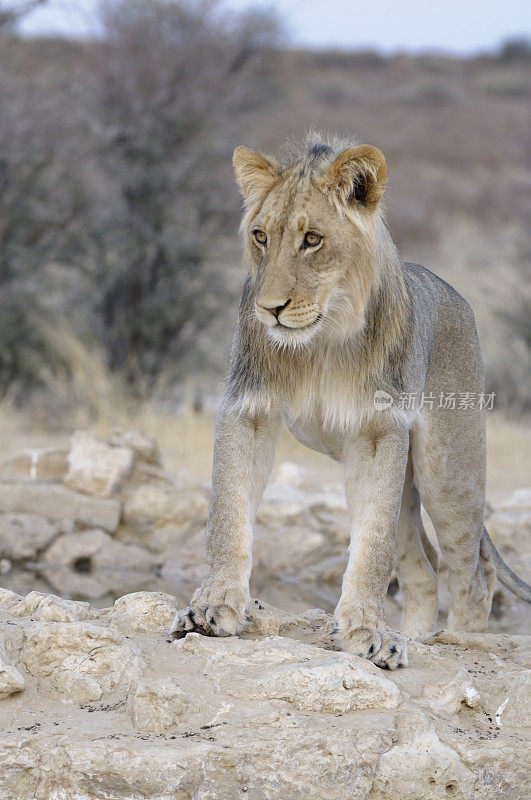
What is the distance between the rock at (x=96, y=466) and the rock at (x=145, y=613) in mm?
2978

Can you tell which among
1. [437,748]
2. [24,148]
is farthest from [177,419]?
[437,748]

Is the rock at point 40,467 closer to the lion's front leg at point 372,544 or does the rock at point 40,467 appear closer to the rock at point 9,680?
the lion's front leg at point 372,544

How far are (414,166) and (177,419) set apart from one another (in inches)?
910

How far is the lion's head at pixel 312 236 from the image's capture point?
3.41 metres

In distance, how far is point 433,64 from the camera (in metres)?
42.3

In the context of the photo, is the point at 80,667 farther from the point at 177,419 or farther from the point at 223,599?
the point at 177,419

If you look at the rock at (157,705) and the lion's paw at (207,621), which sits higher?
the lion's paw at (207,621)

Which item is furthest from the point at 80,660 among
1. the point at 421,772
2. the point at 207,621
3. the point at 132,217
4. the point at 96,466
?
the point at 132,217

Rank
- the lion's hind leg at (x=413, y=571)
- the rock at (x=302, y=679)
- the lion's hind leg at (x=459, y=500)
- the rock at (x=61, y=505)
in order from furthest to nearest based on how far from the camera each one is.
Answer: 1. the rock at (x=61, y=505)
2. the lion's hind leg at (x=413, y=571)
3. the lion's hind leg at (x=459, y=500)
4. the rock at (x=302, y=679)

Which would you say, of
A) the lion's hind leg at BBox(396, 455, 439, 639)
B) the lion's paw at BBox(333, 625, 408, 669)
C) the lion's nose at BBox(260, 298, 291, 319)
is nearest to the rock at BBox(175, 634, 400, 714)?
the lion's paw at BBox(333, 625, 408, 669)

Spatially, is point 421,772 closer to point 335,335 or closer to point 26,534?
point 335,335

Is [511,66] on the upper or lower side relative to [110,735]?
upper

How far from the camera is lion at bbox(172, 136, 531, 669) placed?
3428 millimetres

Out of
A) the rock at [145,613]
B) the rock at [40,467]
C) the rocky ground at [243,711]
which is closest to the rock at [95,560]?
the rock at [40,467]
